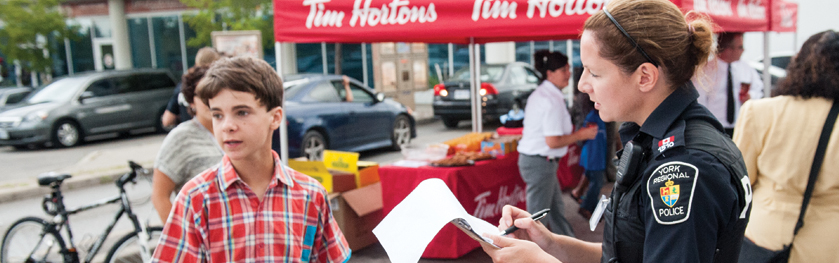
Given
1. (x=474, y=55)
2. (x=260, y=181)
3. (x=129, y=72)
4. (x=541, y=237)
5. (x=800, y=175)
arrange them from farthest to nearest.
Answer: (x=129, y=72) → (x=474, y=55) → (x=800, y=175) → (x=260, y=181) → (x=541, y=237)

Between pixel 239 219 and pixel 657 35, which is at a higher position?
pixel 657 35

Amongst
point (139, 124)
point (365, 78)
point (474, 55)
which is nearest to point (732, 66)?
point (474, 55)

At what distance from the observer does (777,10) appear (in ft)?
21.6

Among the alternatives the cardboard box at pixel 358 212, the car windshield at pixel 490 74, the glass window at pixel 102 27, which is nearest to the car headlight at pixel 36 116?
the car windshield at pixel 490 74

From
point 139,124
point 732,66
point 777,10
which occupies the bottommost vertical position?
point 139,124

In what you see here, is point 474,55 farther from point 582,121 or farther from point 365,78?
point 365,78

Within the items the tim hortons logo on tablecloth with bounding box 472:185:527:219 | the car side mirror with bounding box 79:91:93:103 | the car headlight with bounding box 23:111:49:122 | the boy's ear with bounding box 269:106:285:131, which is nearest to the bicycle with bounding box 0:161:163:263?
the boy's ear with bounding box 269:106:285:131

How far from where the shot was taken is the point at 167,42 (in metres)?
22.0

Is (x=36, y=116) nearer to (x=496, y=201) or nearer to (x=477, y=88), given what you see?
(x=477, y=88)

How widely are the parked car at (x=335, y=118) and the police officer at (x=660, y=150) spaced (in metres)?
7.91

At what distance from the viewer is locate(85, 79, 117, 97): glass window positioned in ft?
42.8

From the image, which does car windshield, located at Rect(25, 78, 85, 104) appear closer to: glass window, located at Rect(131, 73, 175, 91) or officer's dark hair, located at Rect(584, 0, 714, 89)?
glass window, located at Rect(131, 73, 175, 91)

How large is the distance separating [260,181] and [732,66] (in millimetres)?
5924

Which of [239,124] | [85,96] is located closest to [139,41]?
[85,96]
